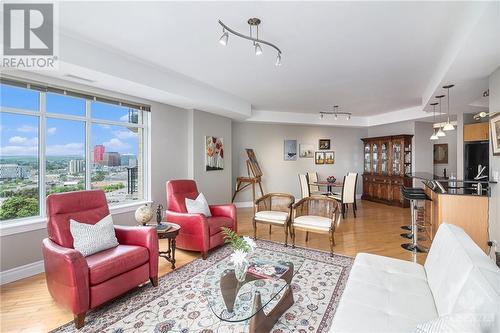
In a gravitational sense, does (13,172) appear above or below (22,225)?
above

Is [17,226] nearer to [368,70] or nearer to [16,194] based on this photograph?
[16,194]

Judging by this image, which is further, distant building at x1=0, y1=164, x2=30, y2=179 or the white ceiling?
distant building at x1=0, y1=164, x2=30, y2=179

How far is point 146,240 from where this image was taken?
260 centimetres

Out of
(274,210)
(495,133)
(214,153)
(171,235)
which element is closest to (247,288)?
(171,235)

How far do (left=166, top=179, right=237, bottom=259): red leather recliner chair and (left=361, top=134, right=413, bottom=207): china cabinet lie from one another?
5113mm

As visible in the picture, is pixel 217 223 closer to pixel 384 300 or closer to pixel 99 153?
pixel 99 153

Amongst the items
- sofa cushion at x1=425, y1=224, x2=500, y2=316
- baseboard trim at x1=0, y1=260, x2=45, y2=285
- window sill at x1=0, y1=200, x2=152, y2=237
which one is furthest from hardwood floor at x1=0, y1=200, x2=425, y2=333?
sofa cushion at x1=425, y1=224, x2=500, y2=316

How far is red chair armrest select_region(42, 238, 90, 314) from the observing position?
6.49ft

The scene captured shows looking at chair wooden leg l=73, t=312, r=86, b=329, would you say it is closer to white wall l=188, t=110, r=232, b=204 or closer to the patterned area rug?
the patterned area rug

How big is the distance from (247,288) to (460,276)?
4.63 feet

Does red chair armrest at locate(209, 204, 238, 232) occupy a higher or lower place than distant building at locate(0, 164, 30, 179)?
lower

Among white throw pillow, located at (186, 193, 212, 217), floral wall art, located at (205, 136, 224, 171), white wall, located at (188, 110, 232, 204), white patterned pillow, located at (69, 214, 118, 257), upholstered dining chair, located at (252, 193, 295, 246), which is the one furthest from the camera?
floral wall art, located at (205, 136, 224, 171)

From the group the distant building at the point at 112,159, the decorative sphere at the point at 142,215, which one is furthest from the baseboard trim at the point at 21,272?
the distant building at the point at 112,159

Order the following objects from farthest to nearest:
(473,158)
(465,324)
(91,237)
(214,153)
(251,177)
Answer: (251,177)
(214,153)
(473,158)
(91,237)
(465,324)
